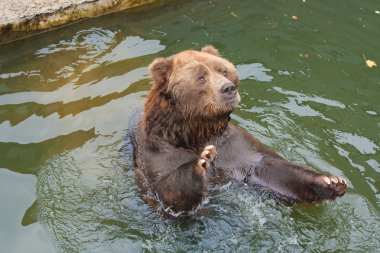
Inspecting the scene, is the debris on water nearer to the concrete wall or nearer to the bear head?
the bear head

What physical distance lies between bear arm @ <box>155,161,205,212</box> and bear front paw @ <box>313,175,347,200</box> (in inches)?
43.9

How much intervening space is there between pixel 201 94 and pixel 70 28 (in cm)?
495

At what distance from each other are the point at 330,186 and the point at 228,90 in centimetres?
129

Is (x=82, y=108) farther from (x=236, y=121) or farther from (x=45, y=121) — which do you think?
(x=236, y=121)

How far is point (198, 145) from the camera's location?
5969mm

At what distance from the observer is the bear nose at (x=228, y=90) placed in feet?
17.4

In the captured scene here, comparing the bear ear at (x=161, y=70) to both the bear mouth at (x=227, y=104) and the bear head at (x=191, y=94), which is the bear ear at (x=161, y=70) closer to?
the bear head at (x=191, y=94)

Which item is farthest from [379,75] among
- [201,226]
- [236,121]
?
[201,226]

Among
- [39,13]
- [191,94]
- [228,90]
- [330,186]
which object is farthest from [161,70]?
[39,13]

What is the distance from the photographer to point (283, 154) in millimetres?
6891

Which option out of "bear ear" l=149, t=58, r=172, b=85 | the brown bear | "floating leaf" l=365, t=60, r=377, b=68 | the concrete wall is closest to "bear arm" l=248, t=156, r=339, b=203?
the brown bear

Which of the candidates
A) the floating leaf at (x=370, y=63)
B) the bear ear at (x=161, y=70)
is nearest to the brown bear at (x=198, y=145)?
the bear ear at (x=161, y=70)

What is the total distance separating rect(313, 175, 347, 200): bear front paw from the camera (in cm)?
543

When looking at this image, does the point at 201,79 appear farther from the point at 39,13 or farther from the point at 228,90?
the point at 39,13
